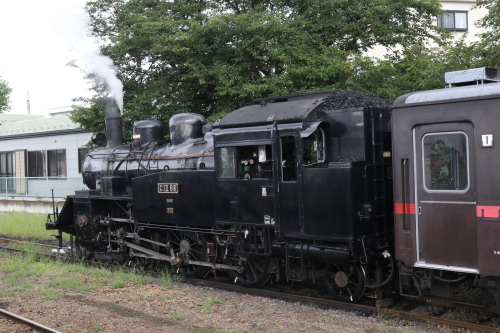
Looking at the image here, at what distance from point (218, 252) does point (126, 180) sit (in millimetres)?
3394

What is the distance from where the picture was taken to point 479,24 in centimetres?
1149

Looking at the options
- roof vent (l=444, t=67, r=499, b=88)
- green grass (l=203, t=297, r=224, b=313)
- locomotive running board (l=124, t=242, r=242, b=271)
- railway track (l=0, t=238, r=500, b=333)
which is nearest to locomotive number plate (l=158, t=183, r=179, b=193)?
locomotive running board (l=124, t=242, r=242, b=271)

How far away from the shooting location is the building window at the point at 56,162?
2858 centimetres

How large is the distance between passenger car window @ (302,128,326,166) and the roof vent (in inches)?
77.0

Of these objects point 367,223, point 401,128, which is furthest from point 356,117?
point 367,223

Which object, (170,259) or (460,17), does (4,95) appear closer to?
(460,17)

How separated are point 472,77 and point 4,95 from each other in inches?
1581

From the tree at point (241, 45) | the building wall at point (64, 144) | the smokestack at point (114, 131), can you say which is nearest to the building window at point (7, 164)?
the building wall at point (64, 144)

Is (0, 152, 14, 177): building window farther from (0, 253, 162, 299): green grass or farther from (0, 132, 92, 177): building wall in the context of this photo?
(0, 253, 162, 299): green grass

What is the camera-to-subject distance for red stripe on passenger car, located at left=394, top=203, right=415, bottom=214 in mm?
6916

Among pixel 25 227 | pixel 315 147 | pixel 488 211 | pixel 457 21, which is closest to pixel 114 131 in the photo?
pixel 315 147

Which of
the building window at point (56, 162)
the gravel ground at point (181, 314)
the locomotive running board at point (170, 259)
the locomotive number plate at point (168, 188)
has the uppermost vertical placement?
the building window at point (56, 162)

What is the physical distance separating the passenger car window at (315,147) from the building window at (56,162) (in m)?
22.9

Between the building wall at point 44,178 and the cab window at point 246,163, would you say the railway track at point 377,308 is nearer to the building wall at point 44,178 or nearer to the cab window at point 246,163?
the cab window at point 246,163
